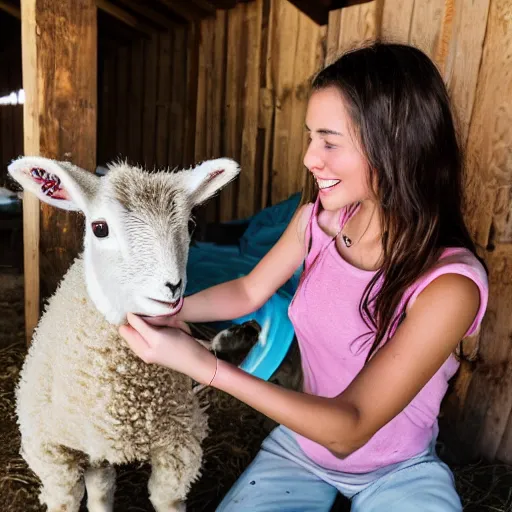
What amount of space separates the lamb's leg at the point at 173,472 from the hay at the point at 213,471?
0.55 feet

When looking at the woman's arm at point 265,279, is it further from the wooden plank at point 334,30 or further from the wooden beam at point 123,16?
the wooden beam at point 123,16

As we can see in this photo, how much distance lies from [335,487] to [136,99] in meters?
7.20

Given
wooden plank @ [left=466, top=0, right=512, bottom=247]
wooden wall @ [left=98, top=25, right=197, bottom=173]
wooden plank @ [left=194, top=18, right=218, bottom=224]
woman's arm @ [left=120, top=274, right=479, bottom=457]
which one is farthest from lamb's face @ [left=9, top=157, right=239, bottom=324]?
wooden wall @ [left=98, top=25, right=197, bottom=173]

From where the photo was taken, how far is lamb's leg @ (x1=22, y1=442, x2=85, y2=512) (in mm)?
1548

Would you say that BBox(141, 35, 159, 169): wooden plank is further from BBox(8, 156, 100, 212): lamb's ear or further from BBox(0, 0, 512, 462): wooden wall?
BBox(8, 156, 100, 212): lamb's ear

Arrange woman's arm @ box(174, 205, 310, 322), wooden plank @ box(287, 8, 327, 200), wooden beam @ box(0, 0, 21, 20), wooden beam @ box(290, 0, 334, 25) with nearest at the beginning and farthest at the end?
1. woman's arm @ box(174, 205, 310, 322)
2. wooden beam @ box(290, 0, 334, 25)
3. wooden plank @ box(287, 8, 327, 200)
4. wooden beam @ box(0, 0, 21, 20)

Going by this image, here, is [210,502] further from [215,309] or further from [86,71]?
[86,71]

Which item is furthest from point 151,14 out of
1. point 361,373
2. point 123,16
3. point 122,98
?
point 361,373

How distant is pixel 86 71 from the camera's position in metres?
2.09

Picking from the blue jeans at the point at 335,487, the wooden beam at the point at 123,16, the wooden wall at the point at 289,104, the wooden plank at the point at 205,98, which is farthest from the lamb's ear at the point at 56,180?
the wooden beam at the point at 123,16

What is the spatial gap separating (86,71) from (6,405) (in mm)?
1698

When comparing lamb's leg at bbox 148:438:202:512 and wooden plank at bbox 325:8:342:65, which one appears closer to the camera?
lamb's leg at bbox 148:438:202:512

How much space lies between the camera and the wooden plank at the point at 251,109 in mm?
4961

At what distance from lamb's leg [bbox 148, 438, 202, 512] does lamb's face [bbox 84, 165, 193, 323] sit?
0.49m
